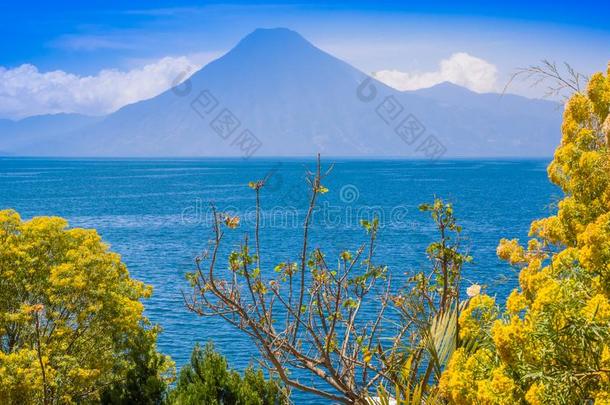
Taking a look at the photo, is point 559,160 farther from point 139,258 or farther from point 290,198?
point 290,198

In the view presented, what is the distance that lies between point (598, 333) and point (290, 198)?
11677cm

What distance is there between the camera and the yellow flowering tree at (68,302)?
16344 millimetres

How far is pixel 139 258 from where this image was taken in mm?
55938

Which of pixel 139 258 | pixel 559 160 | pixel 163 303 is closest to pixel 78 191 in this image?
pixel 139 258

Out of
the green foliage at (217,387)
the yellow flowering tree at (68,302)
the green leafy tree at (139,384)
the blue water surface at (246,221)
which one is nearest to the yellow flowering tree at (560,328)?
the blue water surface at (246,221)

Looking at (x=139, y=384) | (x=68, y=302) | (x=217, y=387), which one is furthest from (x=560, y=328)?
(x=139, y=384)

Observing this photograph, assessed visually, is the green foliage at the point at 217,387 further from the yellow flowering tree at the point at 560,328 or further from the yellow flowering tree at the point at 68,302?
the yellow flowering tree at the point at 560,328

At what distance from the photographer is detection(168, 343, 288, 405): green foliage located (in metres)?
15.2

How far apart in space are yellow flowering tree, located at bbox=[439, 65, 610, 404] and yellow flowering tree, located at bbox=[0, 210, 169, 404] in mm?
11422

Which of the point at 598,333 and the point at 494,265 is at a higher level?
the point at 598,333

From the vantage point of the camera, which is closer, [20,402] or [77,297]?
[20,402]

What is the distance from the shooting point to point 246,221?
82.2 metres

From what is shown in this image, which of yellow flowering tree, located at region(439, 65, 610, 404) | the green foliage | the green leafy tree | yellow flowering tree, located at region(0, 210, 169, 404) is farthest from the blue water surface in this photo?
the green foliage

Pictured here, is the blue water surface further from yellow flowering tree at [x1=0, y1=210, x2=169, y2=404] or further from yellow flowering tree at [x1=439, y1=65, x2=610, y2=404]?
yellow flowering tree at [x1=0, y1=210, x2=169, y2=404]
